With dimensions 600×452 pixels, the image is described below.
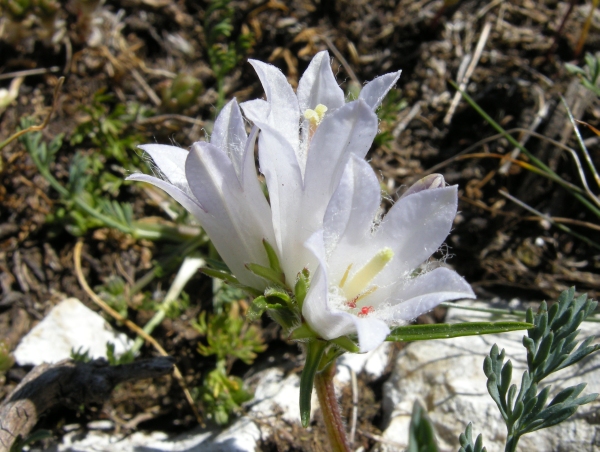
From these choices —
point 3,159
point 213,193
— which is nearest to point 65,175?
point 3,159

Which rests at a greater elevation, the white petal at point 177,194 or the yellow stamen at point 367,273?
the white petal at point 177,194

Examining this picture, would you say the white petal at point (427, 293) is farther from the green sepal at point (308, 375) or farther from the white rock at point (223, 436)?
the white rock at point (223, 436)

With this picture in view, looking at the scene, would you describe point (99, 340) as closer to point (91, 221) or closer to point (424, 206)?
point (91, 221)

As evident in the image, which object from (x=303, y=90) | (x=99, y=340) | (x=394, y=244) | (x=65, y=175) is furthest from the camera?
(x=65, y=175)

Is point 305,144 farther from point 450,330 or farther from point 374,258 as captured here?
point 450,330

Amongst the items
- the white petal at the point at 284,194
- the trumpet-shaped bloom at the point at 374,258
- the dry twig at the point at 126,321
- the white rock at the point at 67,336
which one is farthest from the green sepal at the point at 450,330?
the white rock at the point at 67,336

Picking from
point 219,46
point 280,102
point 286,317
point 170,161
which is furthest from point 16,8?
point 286,317

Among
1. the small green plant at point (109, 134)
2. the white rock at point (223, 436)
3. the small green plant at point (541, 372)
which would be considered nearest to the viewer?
the small green plant at point (541, 372)

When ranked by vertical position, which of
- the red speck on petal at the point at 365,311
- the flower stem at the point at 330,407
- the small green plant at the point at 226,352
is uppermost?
the red speck on petal at the point at 365,311

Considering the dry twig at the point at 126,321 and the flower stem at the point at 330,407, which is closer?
the flower stem at the point at 330,407
